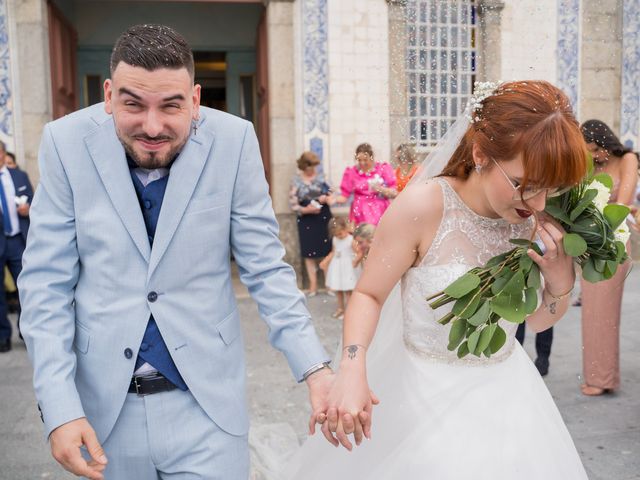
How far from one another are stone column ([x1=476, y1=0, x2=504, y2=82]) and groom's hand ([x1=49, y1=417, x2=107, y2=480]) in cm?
835

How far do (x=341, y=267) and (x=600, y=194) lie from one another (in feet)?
17.8

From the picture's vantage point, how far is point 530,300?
2354 mm

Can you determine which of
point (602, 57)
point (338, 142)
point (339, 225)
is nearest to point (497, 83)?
point (339, 225)

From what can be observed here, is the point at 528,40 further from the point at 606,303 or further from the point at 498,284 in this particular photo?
the point at 498,284

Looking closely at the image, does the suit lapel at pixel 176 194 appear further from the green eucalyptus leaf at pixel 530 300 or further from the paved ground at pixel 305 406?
the paved ground at pixel 305 406

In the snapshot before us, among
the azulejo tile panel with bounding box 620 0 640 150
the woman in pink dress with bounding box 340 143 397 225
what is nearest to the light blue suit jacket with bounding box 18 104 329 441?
the woman in pink dress with bounding box 340 143 397 225

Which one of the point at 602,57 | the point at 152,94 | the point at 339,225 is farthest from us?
the point at 602,57

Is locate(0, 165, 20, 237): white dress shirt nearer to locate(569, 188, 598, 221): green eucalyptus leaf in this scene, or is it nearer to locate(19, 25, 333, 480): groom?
locate(19, 25, 333, 480): groom

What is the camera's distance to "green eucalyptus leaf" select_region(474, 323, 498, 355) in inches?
92.1

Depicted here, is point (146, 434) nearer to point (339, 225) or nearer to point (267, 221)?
point (267, 221)

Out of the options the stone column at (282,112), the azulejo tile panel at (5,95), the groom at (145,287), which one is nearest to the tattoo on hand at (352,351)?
the groom at (145,287)

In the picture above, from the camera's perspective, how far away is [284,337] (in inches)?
88.4

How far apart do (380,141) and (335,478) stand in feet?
24.2

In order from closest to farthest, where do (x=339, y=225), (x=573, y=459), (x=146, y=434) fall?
(x=146, y=434) < (x=573, y=459) < (x=339, y=225)
